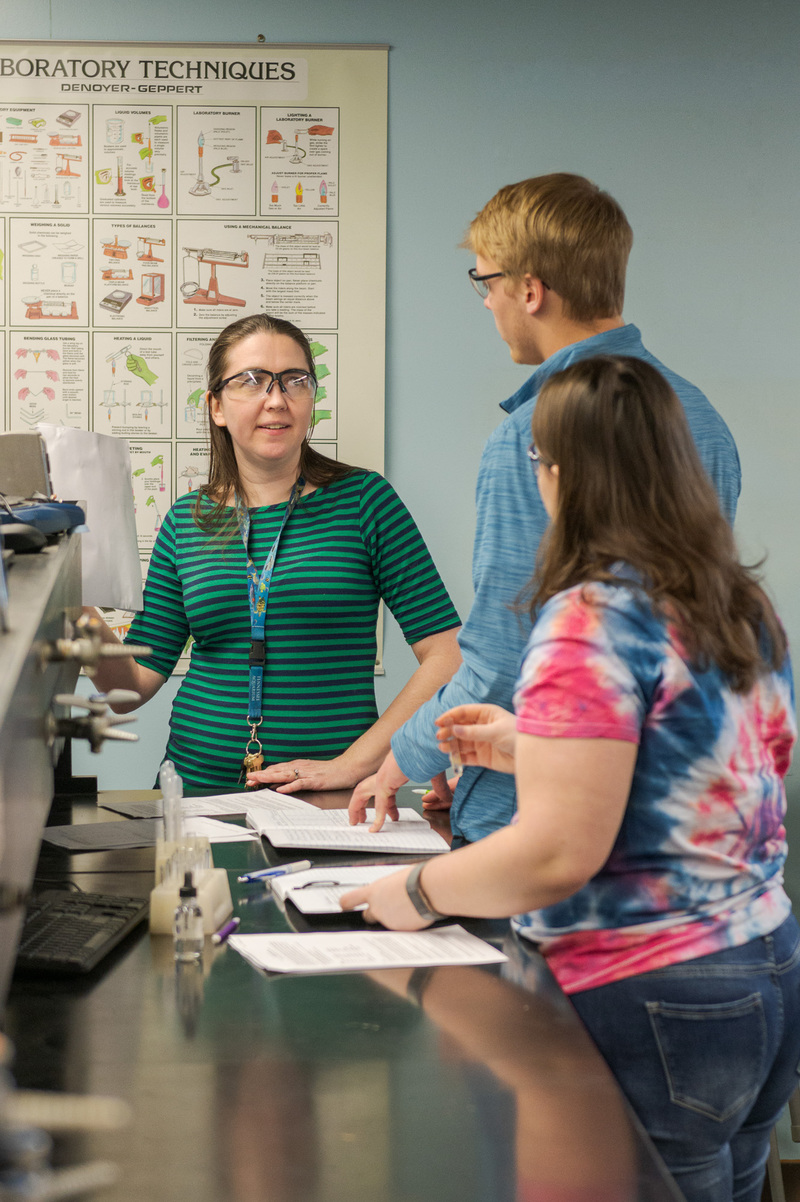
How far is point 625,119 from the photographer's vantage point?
2926 millimetres

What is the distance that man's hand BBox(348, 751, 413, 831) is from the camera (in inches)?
62.9

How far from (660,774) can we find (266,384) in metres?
1.43

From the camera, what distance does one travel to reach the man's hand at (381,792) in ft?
5.24

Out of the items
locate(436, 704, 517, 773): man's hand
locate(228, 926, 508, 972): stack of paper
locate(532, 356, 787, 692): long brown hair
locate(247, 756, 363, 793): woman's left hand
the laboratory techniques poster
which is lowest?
locate(247, 756, 363, 793): woman's left hand

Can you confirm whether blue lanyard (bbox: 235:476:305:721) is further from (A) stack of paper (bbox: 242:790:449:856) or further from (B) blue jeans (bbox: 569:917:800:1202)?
(B) blue jeans (bbox: 569:917:800:1202)

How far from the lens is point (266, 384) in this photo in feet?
7.30

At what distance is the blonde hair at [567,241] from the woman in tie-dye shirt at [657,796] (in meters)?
0.50

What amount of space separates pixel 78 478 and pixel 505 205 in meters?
0.87

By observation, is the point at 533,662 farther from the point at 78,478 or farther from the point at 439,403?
the point at 439,403

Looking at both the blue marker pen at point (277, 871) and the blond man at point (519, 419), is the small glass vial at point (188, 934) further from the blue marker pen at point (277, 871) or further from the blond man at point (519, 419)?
the blond man at point (519, 419)

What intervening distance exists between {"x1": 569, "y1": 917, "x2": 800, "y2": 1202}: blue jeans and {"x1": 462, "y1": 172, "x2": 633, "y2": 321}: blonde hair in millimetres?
934

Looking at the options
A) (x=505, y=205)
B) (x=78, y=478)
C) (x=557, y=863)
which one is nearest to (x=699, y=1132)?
(x=557, y=863)

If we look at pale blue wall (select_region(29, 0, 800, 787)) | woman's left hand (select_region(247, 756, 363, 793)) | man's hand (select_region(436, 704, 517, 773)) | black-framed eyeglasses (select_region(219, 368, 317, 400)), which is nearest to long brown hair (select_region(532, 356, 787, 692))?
man's hand (select_region(436, 704, 517, 773))

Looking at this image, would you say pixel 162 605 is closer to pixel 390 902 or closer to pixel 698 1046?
pixel 390 902
